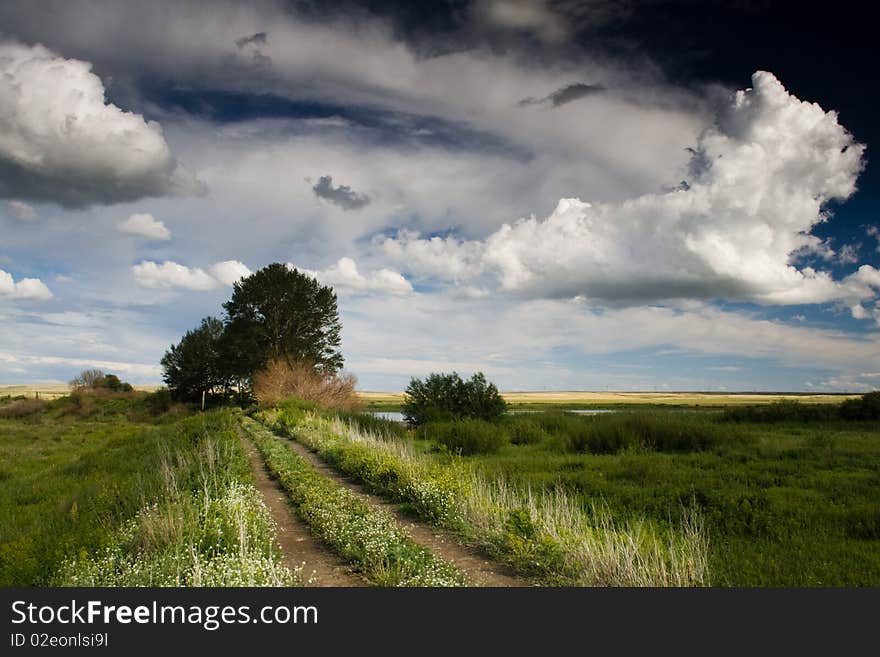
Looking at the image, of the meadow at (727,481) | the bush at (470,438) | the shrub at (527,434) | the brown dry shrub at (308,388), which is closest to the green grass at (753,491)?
the meadow at (727,481)

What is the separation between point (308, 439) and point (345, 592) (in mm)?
14811

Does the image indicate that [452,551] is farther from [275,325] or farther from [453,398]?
[275,325]

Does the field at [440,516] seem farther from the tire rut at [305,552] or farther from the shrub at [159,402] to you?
the shrub at [159,402]

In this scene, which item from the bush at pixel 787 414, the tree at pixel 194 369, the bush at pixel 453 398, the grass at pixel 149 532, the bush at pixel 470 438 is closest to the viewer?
the grass at pixel 149 532

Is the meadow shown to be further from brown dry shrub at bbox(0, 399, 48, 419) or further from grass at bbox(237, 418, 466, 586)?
brown dry shrub at bbox(0, 399, 48, 419)

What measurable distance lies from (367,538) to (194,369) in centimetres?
5535

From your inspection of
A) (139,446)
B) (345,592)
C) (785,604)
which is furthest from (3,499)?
(785,604)

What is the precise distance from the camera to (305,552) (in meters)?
7.02

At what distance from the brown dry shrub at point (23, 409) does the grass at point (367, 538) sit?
2099 inches

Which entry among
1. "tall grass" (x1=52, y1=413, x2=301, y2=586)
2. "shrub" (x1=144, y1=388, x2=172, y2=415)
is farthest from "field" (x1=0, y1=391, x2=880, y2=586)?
"shrub" (x1=144, y1=388, x2=172, y2=415)

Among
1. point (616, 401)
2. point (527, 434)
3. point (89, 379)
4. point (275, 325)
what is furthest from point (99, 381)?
point (616, 401)

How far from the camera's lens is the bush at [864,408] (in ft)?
112

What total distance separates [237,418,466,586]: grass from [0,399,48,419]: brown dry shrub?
5330 cm

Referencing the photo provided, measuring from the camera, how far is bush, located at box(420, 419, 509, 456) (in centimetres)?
2247
